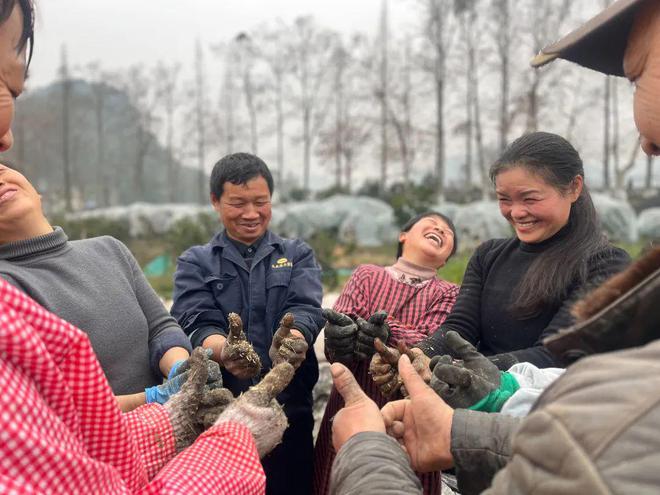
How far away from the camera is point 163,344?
82.0 inches

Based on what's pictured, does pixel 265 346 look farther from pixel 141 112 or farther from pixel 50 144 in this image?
pixel 50 144

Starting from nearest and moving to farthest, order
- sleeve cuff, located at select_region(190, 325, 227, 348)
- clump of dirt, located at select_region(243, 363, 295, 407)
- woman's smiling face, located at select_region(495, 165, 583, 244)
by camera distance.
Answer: clump of dirt, located at select_region(243, 363, 295, 407) < woman's smiling face, located at select_region(495, 165, 583, 244) < sleeve cuff, located at select_region(190, 325, 227, 348)

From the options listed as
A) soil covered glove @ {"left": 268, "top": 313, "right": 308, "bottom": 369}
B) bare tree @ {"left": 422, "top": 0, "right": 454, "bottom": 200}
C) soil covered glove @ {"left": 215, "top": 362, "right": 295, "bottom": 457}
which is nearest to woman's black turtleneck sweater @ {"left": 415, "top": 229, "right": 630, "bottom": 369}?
soil covered glove @ {"left": 268, "top": 313, "right": 308, "bottom": 369}

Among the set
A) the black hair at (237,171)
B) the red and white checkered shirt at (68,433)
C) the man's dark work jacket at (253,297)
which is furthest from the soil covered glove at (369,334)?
the red and white checkered shirt at (68,433)

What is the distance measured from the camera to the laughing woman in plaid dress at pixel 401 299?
2438mm

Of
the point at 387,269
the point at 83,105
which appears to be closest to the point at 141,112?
the point at 83,105

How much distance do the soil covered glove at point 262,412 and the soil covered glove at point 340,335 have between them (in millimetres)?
717

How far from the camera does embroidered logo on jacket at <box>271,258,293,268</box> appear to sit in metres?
2.64

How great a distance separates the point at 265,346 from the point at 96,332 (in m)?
0.82

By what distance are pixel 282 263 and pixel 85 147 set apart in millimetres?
31948

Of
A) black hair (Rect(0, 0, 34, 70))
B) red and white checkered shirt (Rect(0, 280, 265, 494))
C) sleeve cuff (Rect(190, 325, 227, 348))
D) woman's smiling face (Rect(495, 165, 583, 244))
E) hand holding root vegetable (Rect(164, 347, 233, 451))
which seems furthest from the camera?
sleeve cuff (Rect(190, 325, 227, 348))

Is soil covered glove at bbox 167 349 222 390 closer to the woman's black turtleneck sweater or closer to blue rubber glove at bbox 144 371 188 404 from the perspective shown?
blue rubber glove at bbox 144 371 188 404

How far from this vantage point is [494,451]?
127 centimetres

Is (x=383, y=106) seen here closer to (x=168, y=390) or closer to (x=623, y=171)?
(x=623, y=171)
